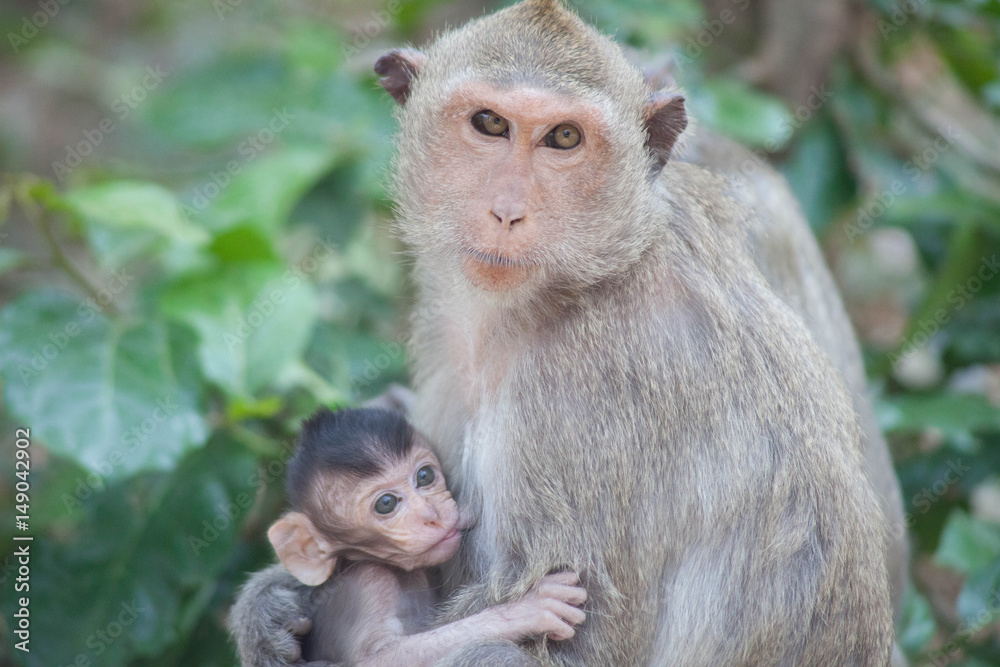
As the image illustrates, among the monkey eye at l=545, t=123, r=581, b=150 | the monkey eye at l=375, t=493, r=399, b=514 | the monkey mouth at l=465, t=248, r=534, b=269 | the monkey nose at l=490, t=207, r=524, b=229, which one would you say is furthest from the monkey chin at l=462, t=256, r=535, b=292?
the monkey eye at l=375, t=493, r=399, b=514

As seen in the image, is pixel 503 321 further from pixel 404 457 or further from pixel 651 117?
pixel 651 117

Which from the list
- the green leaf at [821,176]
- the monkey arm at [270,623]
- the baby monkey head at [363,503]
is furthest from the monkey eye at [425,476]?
the green leaf at [821,176]

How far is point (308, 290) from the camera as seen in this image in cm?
460

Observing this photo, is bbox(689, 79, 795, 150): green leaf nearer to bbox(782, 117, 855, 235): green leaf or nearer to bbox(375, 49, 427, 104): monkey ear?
bbox(782, 117, 855, 235): green leaf

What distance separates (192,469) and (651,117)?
255cm

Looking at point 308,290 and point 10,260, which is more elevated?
point 308,290

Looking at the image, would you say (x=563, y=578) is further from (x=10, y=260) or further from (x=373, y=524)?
(x=10, y=260)

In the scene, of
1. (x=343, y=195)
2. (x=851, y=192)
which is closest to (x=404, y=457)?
(x=343, y=195)

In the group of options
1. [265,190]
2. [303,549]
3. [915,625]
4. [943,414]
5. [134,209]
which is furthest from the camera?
[265,190]

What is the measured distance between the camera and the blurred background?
422 centimetres

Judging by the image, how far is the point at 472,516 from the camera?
12.3ft

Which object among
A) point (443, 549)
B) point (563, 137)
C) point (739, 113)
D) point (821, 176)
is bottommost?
point (443, 549)

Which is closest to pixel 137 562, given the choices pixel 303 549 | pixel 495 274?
pixel 303 549

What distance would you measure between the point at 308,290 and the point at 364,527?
1.38m
